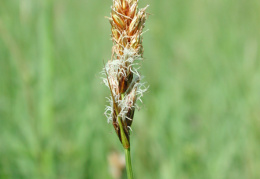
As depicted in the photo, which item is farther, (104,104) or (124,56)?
(104,104)

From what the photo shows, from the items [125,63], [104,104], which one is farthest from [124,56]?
[104,104]

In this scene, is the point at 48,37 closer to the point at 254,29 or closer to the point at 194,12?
the point at 254,29

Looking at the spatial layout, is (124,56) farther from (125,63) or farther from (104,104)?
(104,104)

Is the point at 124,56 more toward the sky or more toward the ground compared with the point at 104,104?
more toward the ground

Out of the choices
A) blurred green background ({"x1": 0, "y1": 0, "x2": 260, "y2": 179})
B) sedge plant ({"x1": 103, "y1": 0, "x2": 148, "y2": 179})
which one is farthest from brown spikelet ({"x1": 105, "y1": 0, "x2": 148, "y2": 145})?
blurred green background ({"x1": 0, "y1": 0, "x2": 260, "y2": 179})

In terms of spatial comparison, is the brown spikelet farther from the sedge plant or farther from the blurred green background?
the blurred green background
